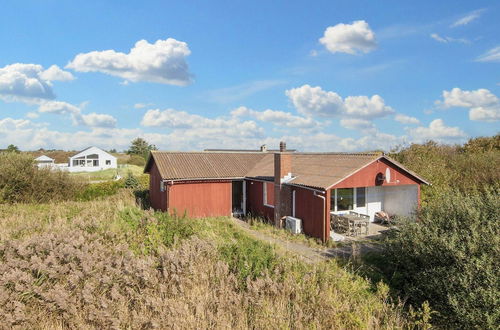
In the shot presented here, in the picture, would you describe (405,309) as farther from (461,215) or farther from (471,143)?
(471,143)

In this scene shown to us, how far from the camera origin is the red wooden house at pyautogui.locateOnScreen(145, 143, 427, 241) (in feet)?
47.9

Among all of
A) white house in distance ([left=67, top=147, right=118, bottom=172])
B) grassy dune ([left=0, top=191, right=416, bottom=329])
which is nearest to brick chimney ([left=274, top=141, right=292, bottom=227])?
grassy dune ([left=0, top=191, right=416, bottom=329])

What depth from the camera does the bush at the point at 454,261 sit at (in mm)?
7312

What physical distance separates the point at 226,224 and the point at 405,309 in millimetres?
10205

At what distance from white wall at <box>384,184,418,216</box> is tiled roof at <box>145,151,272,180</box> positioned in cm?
878

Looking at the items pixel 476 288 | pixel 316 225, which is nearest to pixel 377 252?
pixel 316 225

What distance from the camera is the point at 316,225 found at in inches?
559

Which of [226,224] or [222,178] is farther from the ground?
[222,178]

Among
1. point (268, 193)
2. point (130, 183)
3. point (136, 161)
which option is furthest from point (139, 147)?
point (268, 193)

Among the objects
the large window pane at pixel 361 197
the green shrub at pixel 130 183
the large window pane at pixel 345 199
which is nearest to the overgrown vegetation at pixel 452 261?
the large window pane at pixel 345 199

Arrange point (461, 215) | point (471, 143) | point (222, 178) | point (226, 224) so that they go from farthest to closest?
point (471, 143) → point (222, 178) → point (226, 224) → point (461, 215)

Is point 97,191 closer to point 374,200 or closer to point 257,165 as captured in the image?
point 257,165

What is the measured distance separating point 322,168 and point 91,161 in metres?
55.8

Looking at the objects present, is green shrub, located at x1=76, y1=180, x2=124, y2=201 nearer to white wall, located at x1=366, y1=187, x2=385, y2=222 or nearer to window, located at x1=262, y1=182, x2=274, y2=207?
window, located at x1=262, y1=182, x2=274, y2=207
